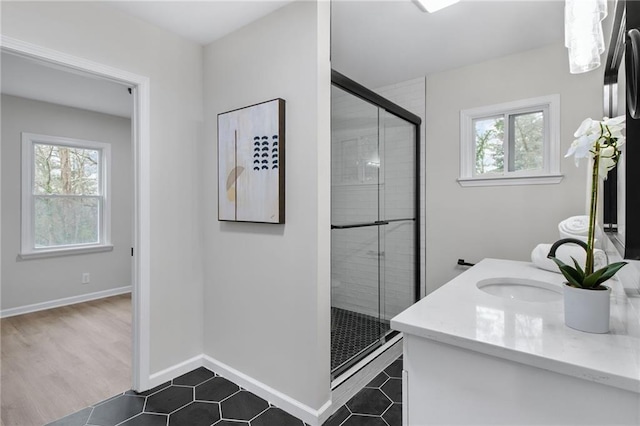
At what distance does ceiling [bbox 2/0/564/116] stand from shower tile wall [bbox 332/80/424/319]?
0.49 metres

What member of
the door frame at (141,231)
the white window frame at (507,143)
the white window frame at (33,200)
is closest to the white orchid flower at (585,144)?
the white window frame at (507,143)

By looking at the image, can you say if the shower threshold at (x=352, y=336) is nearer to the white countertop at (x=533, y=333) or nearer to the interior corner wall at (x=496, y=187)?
the interior corner wall at (x=496, y=187)

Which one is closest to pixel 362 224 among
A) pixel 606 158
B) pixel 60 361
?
pixel 606 158

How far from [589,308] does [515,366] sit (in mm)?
294

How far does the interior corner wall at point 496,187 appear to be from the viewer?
239 centimetres

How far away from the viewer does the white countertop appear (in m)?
0.75

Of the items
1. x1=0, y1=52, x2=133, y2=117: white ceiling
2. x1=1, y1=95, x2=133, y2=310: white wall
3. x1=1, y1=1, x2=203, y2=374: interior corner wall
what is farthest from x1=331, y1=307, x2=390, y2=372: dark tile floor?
x1=1, y1=95, x2=133, y2=310: white wall

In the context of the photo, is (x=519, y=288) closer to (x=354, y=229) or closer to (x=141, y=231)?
(x=354, y=229)

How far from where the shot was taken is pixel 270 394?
6.62 feet

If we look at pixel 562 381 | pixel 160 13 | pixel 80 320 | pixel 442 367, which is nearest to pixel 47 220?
pixel 80 320

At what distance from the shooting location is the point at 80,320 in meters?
3.52

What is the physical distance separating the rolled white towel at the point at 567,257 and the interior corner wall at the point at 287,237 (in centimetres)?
121

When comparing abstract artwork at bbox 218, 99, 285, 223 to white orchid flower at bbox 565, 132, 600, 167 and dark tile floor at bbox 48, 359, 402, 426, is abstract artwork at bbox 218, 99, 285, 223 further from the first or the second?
white orchid flower at bbox 565, 132, 600, 167

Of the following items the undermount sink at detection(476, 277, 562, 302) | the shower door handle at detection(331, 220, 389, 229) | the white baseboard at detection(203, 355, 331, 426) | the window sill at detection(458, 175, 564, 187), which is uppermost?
the window sill at detection(458, 175, 564, 187)
